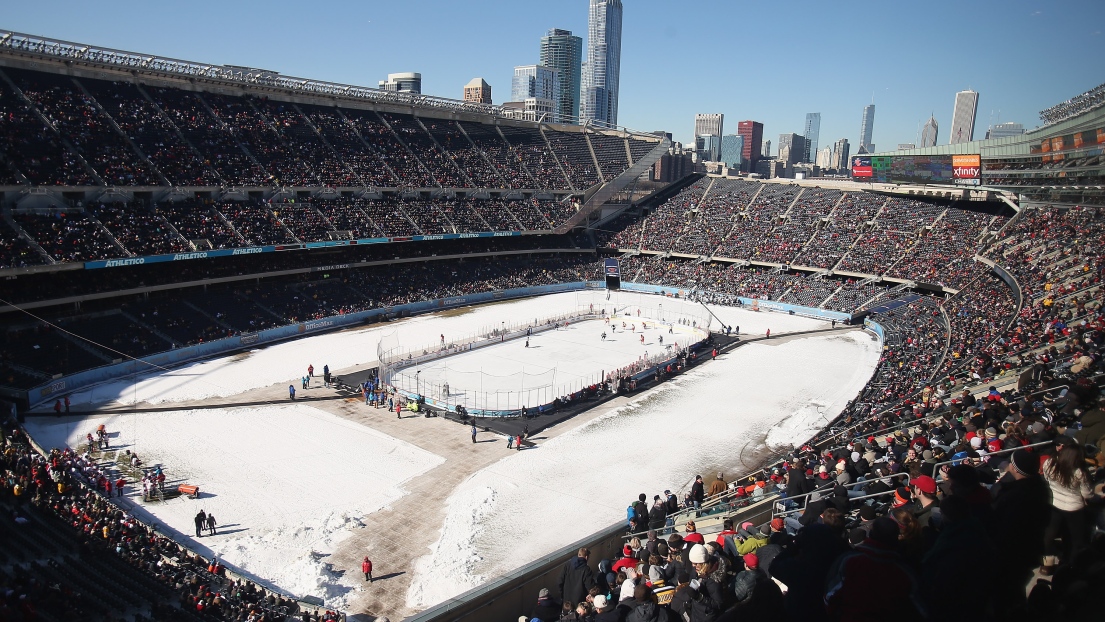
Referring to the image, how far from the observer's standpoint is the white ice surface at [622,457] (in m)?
18.8

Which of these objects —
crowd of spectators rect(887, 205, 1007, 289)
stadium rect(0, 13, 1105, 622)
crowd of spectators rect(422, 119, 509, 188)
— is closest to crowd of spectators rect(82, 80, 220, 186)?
stadium rect(0, 13, 1105, 622)

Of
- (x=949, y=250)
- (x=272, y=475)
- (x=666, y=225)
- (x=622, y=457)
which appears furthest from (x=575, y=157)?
(x=272, y=475)

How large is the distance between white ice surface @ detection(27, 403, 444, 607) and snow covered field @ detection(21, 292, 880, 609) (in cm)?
6

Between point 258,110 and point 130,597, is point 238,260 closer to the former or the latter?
point 258,110

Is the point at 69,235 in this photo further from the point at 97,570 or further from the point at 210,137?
the point at 97,570

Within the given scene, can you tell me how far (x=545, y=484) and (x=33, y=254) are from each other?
99.3 ft

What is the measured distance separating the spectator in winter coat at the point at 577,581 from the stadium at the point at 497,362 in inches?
3.2

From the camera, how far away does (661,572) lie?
8.37 metres

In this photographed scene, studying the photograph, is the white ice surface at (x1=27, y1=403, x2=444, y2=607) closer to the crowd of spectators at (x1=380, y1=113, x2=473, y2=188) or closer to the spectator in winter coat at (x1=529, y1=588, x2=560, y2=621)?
the spectator in winter coat at (x1=529, y1=588, x2=560, y2=621)

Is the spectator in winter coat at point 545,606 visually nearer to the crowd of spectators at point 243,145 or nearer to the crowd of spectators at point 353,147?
the crowd of spectators at point 243,145

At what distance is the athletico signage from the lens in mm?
37219

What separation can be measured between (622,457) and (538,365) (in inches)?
477

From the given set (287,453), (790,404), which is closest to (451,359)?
(287,453)

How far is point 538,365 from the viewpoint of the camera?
36.6 meters
